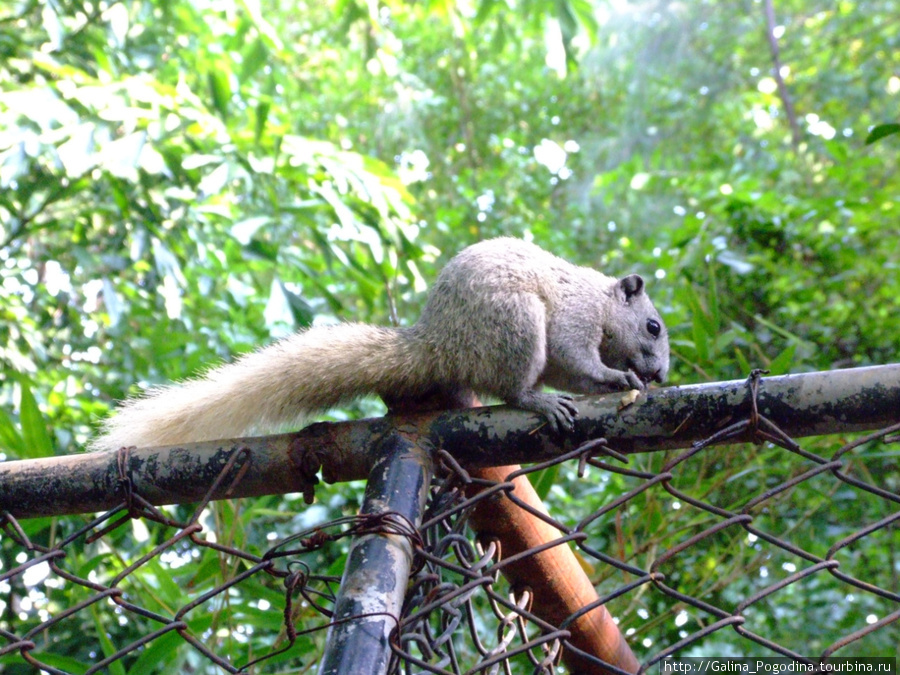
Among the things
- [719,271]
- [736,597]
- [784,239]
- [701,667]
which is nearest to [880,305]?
[784,239]

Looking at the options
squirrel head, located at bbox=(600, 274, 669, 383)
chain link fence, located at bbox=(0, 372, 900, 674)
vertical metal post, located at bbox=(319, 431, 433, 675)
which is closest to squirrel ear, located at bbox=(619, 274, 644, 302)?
squirrel head, located at bbox=(600, 274, 669, 383)

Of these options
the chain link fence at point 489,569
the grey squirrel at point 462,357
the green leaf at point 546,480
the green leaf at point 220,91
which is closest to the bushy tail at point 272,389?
the grey squirrel at point 462,357

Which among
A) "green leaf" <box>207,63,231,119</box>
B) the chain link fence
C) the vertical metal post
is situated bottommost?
the chain link fence

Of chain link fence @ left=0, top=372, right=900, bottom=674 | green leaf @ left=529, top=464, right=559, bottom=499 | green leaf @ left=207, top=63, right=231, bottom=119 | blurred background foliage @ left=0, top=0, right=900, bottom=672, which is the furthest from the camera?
green leaf @ left=207, top=63, right=231, bottom=119

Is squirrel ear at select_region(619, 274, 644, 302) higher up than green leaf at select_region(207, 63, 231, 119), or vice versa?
green leaf at select_region(207, 63, 231, 119)

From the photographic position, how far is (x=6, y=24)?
2811 millimetres

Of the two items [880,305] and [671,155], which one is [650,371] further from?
[671,155]

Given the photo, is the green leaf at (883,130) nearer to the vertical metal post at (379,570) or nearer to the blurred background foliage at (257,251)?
the blurred background foliage at (257,251)

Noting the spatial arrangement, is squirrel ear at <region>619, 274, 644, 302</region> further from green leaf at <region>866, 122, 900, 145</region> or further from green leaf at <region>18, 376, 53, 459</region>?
green leaf at <region>18, 376, 53, 459</region>

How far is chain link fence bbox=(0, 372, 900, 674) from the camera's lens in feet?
2.62

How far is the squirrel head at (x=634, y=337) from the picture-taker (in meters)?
2.01

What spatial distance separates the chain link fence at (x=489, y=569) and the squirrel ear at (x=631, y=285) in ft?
1.39

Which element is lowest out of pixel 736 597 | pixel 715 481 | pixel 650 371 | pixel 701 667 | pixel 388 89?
pixel 736 597

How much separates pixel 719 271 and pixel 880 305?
58 cm
